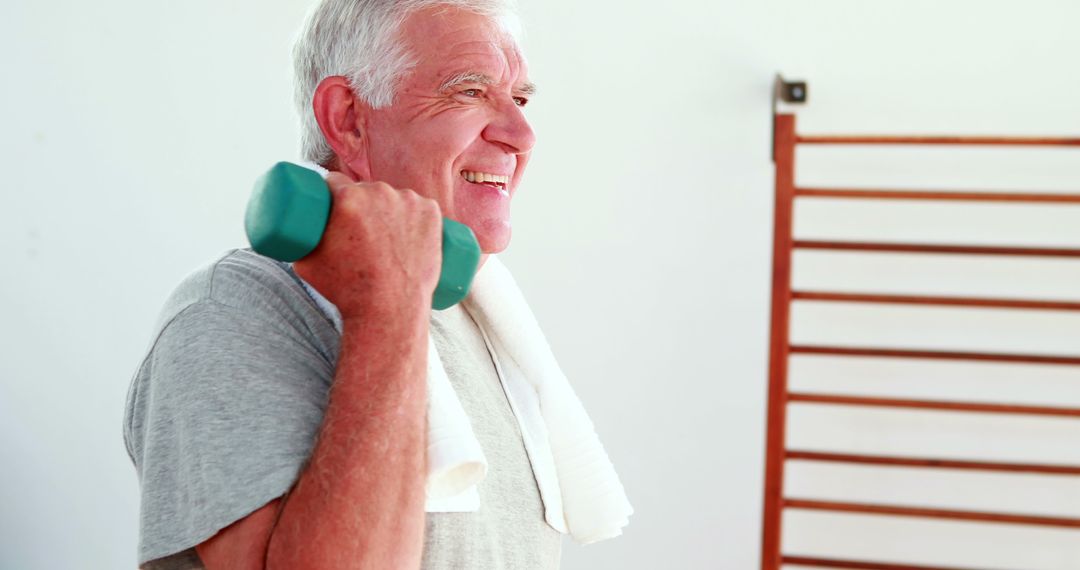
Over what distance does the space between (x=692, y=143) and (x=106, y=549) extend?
192cm

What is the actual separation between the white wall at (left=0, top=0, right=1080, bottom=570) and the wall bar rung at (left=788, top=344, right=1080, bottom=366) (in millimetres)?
70

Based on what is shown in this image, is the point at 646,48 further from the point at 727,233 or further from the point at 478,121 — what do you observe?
the point at 478,121

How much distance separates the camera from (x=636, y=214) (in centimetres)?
287

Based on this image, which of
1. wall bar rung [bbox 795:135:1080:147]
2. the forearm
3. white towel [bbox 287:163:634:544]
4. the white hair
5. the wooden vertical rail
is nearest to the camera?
the forearm

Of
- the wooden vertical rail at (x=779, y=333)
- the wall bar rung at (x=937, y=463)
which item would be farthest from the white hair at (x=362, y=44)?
the wall bar rung at (x=937, y=463)

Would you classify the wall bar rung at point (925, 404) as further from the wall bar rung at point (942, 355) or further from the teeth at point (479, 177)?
the teeth at point (479, 177)

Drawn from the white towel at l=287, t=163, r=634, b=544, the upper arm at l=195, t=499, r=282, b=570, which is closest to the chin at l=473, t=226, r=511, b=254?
the white towel at l=287, t=163, r=634, b=544

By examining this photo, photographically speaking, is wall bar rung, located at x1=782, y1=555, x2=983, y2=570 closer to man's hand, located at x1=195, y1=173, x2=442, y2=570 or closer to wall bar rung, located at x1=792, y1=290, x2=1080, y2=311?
wall bar rung, located at x1=792, y1=290, x2=1080, y2=311

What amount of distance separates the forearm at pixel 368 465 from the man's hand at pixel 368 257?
0.01 metres

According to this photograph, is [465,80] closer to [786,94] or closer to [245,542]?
[245,542]

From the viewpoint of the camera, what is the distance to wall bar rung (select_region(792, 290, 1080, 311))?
260cm

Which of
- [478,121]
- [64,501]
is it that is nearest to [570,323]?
[64,501]

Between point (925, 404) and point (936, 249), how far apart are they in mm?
375

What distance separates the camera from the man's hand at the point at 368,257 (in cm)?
84
